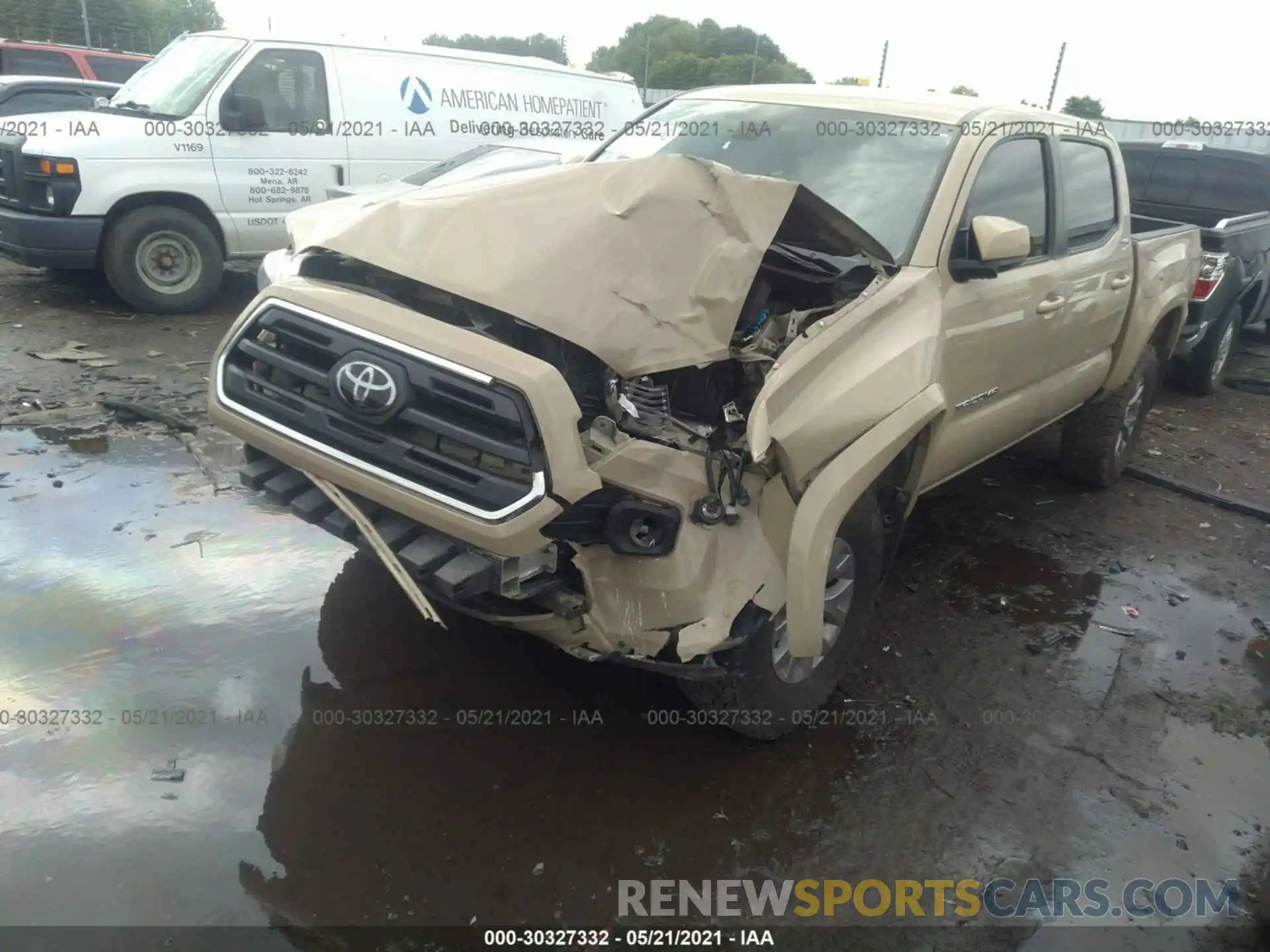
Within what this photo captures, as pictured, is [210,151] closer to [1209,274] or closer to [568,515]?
[568,515]

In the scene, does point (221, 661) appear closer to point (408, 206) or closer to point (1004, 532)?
point (408, 206)

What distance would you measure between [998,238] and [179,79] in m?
6.71

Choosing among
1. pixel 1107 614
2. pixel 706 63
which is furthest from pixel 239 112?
pixel 706 63

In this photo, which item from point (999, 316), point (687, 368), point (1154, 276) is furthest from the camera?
point (1154, 276)

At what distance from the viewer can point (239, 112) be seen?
7.07 meters

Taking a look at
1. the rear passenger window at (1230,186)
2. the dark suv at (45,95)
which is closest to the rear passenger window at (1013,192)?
the rear passenger window at (1230,186)

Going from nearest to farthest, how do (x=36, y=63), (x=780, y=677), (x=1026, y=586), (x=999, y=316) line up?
(x=780, y=677) < (x=999, y=316) < (x=1026, y=586) < (x=36, y=63)

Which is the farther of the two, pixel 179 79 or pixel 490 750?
pixel 179 79

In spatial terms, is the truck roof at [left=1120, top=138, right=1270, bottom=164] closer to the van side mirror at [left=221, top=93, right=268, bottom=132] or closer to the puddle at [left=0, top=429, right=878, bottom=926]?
the van side mirror at [left=221, top=93, right=268, bottom=132]

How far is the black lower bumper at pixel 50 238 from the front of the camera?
21.9ft

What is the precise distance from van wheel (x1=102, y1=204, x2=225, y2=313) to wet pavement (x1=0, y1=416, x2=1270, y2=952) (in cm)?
330

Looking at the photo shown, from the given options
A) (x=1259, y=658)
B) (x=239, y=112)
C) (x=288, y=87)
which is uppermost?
(x=288, y=87)

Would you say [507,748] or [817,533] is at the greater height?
[817,533]

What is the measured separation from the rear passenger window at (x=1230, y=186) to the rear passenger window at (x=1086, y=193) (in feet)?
Result: 14.6
